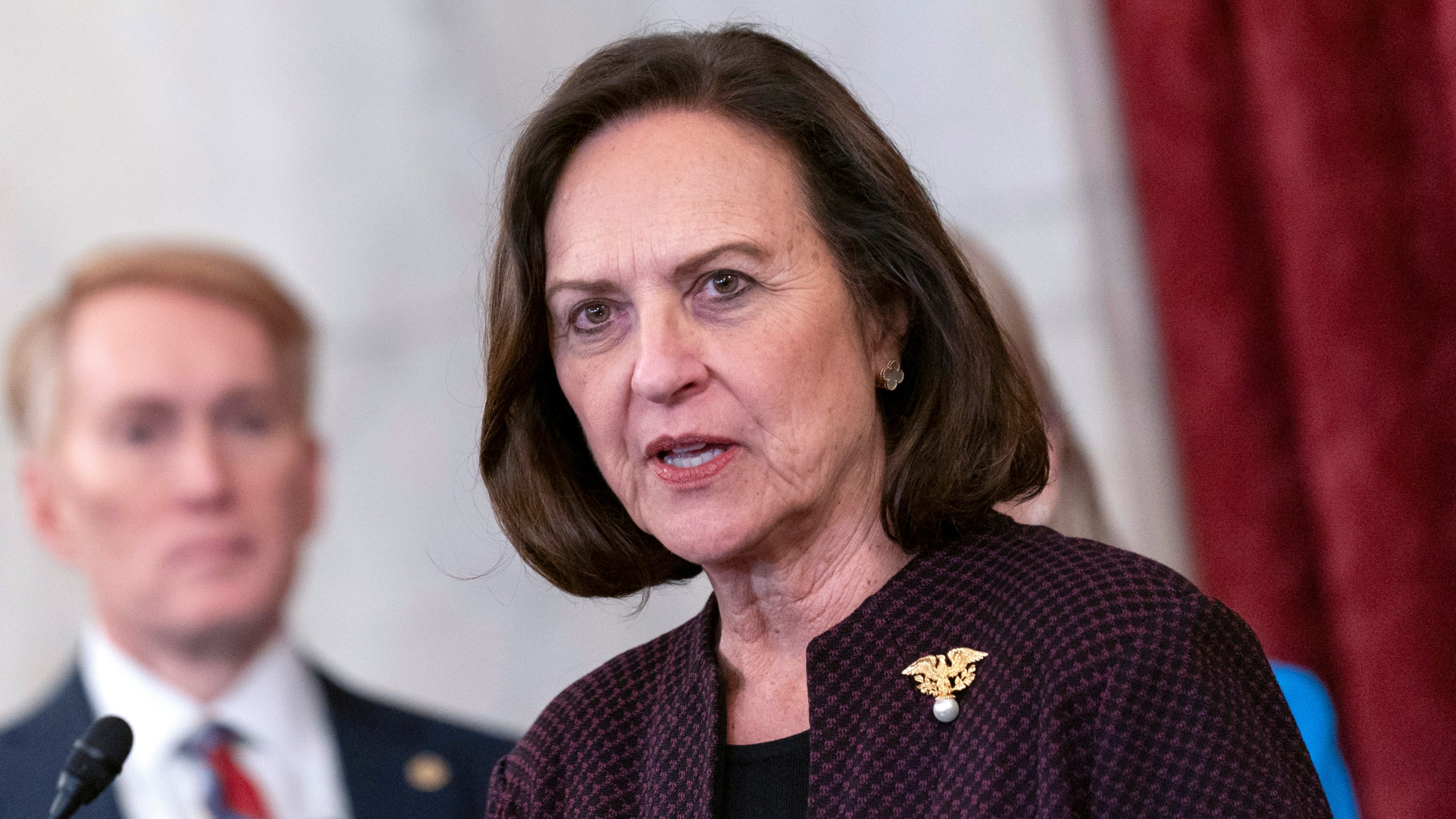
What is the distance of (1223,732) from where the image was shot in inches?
51.2

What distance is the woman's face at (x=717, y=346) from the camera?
1.60m

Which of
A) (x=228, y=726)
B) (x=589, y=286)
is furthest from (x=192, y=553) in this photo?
(x=589, y=286)

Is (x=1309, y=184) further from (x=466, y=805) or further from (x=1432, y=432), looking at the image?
(x=466, y=805)

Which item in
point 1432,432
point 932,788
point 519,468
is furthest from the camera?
point 1432,432

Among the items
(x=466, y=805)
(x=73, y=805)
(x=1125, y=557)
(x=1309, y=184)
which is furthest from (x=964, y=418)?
(x=466, y=805)

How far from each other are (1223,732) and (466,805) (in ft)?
8.27

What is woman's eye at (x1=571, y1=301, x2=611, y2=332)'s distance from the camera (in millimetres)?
1698

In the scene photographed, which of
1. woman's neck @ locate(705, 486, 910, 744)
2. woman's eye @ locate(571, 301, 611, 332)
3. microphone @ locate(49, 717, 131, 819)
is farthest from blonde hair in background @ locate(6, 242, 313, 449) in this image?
woman's neck @ locate(705, 486, 910, 744)

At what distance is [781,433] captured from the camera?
5.28ft

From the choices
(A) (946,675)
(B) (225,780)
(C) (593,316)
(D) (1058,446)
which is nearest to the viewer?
(A) (946,675)

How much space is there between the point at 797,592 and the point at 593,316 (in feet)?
1.38

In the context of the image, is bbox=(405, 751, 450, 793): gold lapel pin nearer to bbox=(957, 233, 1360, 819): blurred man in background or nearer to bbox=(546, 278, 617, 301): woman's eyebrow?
bbox=(957, 233, 1360, 819): blurred man in background

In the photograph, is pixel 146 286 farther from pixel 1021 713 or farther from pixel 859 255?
pixel 1021 713

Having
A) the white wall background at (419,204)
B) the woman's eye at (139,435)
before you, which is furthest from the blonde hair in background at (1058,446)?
the woman's eye at (139,435)
